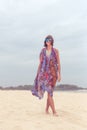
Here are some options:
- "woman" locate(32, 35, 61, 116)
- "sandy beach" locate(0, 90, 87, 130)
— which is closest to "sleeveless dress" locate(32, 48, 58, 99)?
"woman" locate(32, 35, 61, 116)

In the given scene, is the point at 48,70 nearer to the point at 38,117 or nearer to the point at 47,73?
the point at 47,73

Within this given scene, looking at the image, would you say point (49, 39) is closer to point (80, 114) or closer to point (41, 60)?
point (41, 60)

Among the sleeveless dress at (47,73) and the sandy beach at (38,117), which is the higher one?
the sleeveless dress at (47,73)

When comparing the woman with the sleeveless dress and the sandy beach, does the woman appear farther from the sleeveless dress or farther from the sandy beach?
the sandy beach

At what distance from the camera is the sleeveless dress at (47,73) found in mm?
8742

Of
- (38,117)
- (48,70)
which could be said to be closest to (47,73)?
(48,70)

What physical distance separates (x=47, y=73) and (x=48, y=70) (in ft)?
0.22

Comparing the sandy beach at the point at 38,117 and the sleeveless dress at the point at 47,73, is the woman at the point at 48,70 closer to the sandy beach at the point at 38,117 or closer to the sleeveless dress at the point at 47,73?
the sleeveless dress at the point at 47,73

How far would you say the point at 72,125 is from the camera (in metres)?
7.56

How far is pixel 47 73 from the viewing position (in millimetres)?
8766

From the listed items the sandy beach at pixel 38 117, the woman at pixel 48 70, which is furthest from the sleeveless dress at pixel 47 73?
the sandy beach at pixel 38 117

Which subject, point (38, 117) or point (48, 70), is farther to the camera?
point (48, 70)

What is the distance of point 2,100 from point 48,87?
9.42 ft

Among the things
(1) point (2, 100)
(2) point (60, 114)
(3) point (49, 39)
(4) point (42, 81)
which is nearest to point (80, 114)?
(2) point (60, 114)
